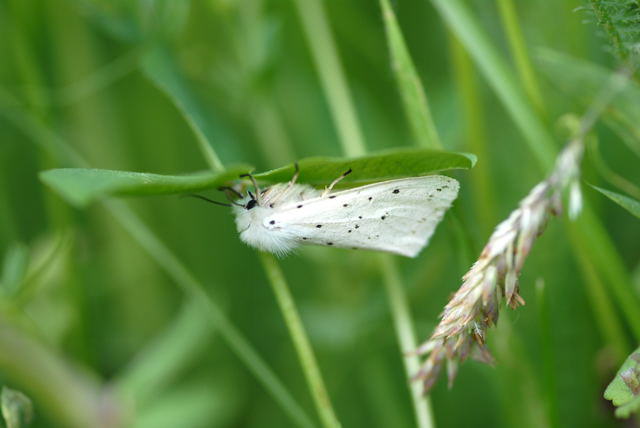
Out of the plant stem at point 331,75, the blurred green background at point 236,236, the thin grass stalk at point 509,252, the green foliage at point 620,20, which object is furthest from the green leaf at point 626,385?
the plant stem at point 331,75

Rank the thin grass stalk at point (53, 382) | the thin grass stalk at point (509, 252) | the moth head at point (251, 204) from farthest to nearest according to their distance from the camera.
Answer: the moth head at point (251, 204), the thin grass stalk at point (53, 382), the thin grass stalk at point (509, 252)

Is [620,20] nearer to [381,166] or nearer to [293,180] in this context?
[381,166]

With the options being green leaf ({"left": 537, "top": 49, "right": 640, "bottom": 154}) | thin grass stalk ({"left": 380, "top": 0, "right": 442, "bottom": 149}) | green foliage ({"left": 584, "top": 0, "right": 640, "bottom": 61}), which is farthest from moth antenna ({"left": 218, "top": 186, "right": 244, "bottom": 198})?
green foliage ({"left": 584, "top": 0, "right": 640, "bottom": 61})

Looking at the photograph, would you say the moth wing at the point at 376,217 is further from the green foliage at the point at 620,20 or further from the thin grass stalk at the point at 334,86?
the green foliage at the point at 620,20

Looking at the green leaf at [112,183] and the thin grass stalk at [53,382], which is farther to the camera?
the thin grass stalk at [53,382]

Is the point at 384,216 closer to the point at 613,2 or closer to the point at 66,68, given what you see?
the point at 613,2

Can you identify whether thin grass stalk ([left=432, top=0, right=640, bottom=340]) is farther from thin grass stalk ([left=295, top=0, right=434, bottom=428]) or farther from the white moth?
thin grass stalk ([left=295, top=0, right=434, bottom=428])

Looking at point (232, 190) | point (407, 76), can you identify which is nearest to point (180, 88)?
point (232, 190)
